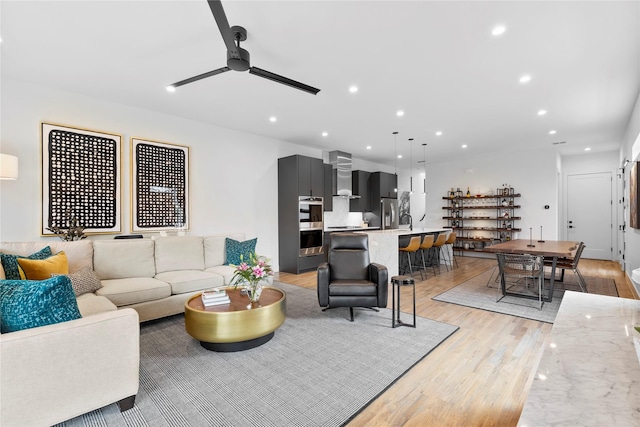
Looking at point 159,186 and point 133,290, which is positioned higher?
point 159,186

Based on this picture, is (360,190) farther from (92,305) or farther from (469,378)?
(92,305)

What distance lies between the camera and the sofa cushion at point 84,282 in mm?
3080

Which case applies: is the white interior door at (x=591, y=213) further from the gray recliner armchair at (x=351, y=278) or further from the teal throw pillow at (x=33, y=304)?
the teal throw pillow at (x=33, y=304)

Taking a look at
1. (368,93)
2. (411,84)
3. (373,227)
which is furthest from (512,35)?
(373,227)

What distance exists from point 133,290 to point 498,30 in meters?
4.43

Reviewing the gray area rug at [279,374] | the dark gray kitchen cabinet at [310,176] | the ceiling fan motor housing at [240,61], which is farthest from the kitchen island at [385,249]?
the ceiling fan motor housing at [240,61]

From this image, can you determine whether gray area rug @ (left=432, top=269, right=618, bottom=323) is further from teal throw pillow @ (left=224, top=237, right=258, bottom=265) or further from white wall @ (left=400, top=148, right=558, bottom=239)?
teal throw pillow @ (left=224, top=237, right=258, bottom=265)

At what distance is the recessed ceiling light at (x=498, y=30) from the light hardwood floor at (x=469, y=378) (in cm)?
286

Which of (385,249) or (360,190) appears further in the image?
(360,190)

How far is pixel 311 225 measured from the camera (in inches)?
264

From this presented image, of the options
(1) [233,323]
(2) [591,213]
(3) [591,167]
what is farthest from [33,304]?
(3) [591,167]

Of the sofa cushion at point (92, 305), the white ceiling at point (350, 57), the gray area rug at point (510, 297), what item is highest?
the white ceiling at point (350, 57)

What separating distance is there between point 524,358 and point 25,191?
18.8 ft

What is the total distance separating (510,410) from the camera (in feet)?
6.45
